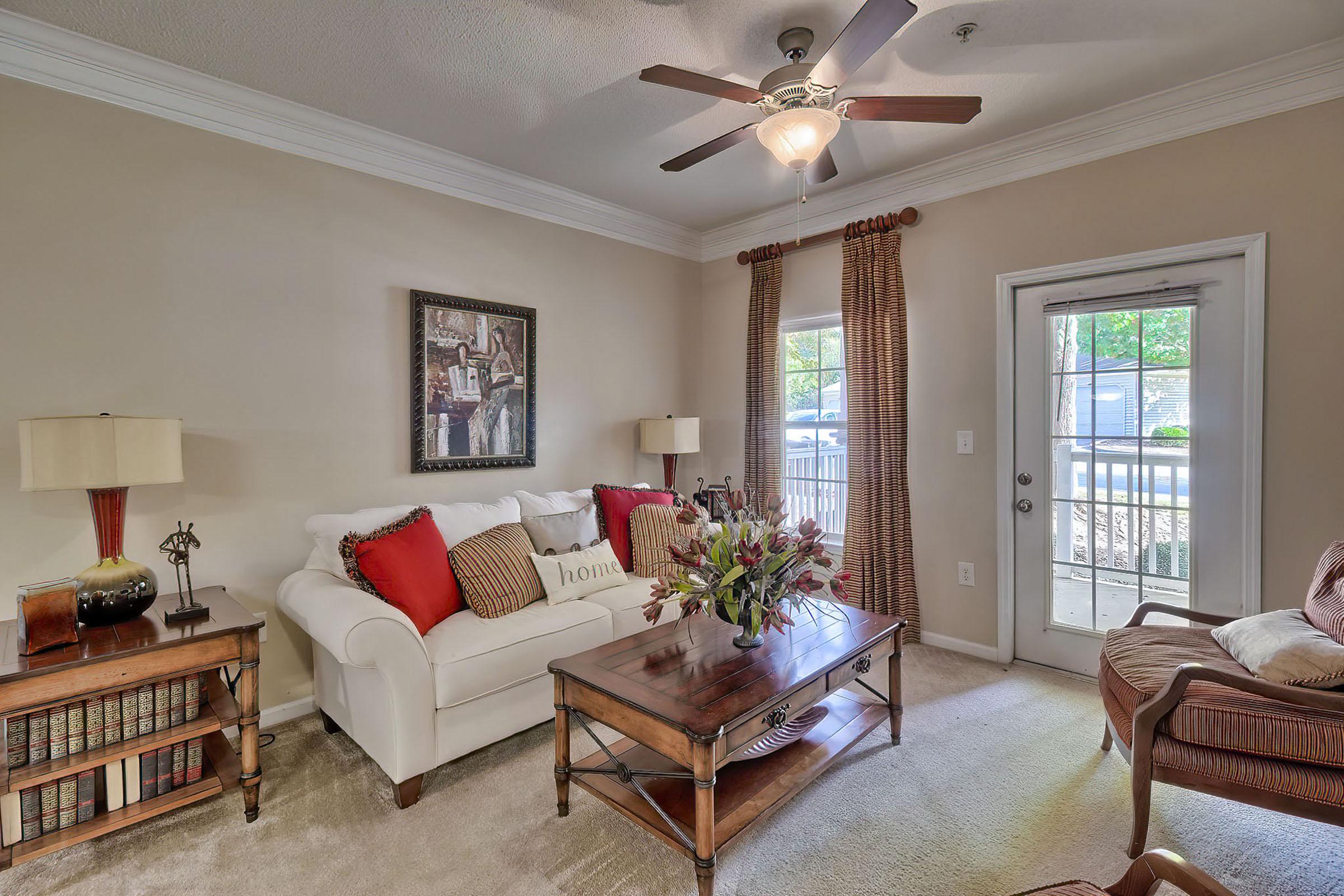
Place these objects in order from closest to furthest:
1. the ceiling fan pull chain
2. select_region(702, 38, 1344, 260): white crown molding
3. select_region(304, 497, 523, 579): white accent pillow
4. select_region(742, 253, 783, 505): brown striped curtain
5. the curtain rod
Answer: select_region(702, 38, 1344, 260): white crown molding
select_region(304, 497, 523, 579): white accent pillow
the curtain rod
the ceiling fan pull chain
select_region(742, 253, 783, 505): brown striped curtain

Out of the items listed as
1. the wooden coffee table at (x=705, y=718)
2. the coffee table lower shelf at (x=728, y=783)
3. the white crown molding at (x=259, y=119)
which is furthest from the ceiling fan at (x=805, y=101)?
the coffee table lower shelf at (x=728, y=783)

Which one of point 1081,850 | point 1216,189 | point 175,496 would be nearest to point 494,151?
point 175,496

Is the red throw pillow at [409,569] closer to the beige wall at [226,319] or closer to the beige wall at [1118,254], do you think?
the beige wall at [226,319]

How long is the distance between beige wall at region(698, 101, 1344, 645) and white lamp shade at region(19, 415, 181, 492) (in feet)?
11.4

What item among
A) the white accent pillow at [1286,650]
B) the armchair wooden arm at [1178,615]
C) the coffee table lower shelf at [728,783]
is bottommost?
the coffee table lower shelf at [728,783]

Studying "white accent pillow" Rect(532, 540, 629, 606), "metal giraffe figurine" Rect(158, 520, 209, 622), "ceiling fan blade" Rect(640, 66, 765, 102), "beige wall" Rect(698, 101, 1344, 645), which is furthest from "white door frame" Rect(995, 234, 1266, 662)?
"metal giraffe figurine" Rect(158, 520, 209, 622)

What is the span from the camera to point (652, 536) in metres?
3.34

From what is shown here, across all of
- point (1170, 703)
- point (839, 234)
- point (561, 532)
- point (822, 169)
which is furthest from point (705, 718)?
point (839, 234)

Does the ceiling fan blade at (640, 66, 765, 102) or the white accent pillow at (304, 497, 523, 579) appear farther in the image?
the white accent pillow at (304, 497, 523, 579)

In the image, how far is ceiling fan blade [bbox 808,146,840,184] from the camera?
2.49 metres

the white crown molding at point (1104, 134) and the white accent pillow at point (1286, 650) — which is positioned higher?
the white crown molding at point (1104, 134)

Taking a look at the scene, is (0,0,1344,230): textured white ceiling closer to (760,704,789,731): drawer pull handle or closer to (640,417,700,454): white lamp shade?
(640,417,700,454): white lamp shade

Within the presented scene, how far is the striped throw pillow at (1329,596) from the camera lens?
189 cm

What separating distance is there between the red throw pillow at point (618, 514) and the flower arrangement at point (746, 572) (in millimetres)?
1194
